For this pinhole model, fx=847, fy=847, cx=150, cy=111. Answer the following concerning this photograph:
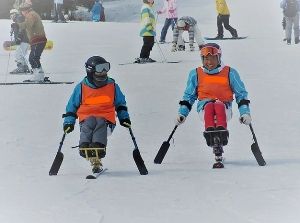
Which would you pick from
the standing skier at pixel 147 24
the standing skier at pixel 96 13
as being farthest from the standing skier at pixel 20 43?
the standing skier at pixel 96 13

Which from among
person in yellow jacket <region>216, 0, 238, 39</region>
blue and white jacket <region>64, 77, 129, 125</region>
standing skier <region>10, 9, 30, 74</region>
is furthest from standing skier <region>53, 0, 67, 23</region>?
blue and white jacket <region>64, 77, 129, 125</region>

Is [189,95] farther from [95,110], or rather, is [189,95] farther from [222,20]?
[222,20]

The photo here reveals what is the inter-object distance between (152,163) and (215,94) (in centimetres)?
82

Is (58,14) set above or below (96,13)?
above

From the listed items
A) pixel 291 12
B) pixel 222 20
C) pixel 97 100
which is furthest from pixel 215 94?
pixel 222 20

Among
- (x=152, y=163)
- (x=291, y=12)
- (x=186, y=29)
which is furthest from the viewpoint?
(x=291, y=12)

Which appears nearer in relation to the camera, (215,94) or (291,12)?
(215,94)

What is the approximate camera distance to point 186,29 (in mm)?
17641

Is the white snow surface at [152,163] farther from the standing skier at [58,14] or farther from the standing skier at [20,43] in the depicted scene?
the standing skier at [58,14]

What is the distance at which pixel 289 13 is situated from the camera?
19.0 m

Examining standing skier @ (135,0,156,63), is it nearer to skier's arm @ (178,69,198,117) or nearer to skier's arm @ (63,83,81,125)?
skier's arm @ (178,69,198,117)

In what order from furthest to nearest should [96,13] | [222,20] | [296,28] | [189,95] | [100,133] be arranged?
[96,13] < [222,20] < [296,28] < [189,95] < [100,133]

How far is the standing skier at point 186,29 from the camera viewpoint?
17.5m

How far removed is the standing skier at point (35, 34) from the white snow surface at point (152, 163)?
0.48m
